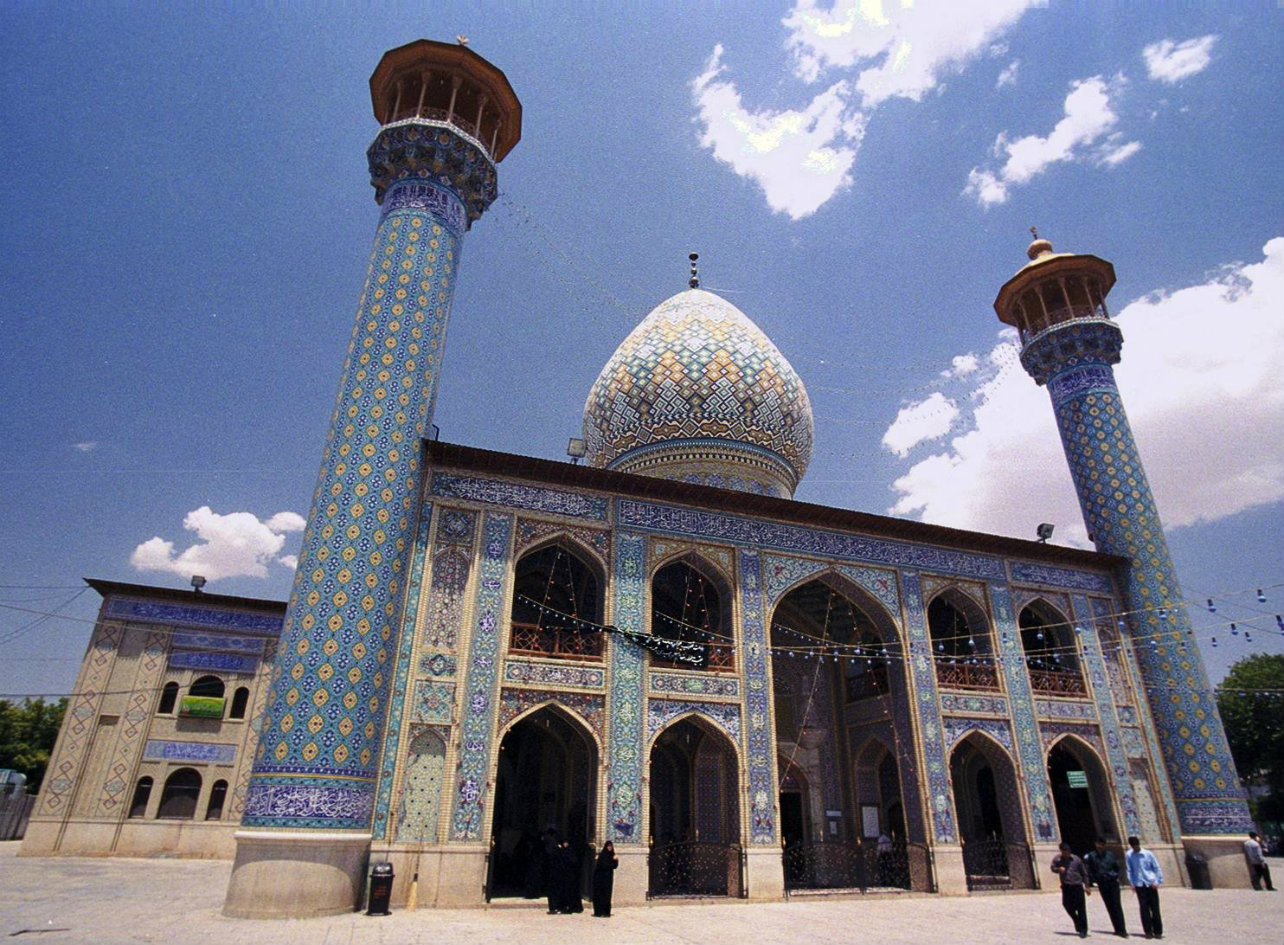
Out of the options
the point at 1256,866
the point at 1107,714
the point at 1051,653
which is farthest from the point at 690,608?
the point at 1256,866

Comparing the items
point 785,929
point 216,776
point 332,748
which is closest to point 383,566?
point 332,748

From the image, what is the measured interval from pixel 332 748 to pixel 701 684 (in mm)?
4794

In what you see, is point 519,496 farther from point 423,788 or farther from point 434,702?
point 423,788

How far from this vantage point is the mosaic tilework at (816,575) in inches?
483

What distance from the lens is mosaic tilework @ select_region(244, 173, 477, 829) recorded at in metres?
8.59

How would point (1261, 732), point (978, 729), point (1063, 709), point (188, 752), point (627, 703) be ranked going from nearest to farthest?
point (627, 703)
point (978, 729)
point (1063, 709)
point (188, 752)
point (1261, 732)

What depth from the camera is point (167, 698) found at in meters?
16.0

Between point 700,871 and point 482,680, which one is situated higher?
point 482,680

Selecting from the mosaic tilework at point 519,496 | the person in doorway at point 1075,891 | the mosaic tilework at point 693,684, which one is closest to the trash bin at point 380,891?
the mosaic tilework at point 693,684

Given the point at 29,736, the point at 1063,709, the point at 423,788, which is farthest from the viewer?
the point at 29,736

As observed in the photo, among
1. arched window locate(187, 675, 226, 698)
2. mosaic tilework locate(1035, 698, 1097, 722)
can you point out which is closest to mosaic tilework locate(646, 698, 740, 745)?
mosaic tilework locate(1035, 698, 1097, 722)

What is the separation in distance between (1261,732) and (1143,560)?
15.1m

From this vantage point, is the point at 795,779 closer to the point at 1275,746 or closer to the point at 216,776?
the point at 216,776

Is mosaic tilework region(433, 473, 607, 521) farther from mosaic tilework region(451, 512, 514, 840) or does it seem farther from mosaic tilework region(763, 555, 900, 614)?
mosaic tilework region(763, 555, 900, 614)
